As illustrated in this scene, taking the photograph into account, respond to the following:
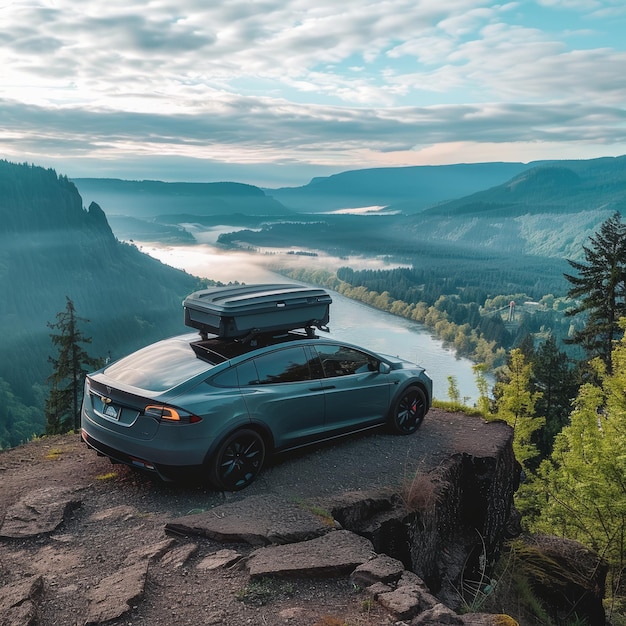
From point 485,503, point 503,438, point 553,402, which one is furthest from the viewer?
point 553,402

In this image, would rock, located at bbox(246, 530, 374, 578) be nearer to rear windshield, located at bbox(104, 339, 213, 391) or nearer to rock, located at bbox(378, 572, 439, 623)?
rock, located at bbox(378, 572, 439, 623)

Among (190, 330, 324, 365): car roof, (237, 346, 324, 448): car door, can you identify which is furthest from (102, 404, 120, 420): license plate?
(237, 346, 324, 448): car door

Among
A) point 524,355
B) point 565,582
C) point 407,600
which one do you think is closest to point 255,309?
point 407,600

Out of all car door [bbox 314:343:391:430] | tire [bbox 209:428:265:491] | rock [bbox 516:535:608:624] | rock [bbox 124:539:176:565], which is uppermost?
car door [bbox 314:343:391:430]

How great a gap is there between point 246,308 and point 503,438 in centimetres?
528

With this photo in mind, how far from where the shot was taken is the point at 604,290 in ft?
93.0

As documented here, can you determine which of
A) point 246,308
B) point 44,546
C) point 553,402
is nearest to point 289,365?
point 246,308

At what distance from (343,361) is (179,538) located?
11.4 ft

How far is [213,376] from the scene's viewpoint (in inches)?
277

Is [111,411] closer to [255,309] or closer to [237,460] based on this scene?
[237,460]

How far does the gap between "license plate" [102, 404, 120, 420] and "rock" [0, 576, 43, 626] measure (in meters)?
2.13

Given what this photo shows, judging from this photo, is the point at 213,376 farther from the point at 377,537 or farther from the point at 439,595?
the point at 439,595

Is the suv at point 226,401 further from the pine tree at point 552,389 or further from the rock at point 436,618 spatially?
the pine tree at point 552,389

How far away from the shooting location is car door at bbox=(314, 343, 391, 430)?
8.35 metres
